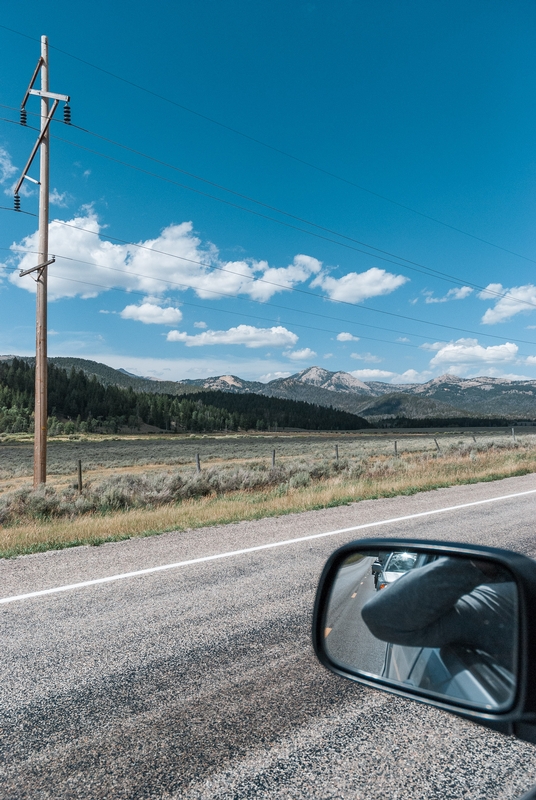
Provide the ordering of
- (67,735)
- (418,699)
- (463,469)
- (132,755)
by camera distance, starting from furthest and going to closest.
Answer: (463,469) < (67,735) < (132,755) < (418,699)

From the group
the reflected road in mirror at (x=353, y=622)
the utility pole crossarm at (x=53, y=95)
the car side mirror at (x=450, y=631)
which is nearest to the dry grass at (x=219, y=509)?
the reflected road in mirror at (x=353, y=622)

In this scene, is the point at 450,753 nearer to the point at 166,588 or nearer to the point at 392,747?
the point at 392,747

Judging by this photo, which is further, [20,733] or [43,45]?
[43,45]

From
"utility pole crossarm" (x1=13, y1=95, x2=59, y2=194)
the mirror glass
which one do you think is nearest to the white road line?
the mirror glass

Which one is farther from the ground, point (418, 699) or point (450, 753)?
point (418, 699)

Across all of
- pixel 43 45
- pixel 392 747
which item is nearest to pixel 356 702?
pixel 392 747

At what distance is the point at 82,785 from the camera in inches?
98.3

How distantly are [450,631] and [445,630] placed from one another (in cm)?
2

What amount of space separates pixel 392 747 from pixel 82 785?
1.60 metres

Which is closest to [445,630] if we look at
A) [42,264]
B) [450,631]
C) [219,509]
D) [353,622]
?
[450,631]

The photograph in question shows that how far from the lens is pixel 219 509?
38.4ft

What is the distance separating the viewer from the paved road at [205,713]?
8.26ft

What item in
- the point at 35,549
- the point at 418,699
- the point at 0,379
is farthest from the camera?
the point at 0,379

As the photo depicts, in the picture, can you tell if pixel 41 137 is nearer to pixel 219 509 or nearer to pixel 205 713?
pixel 219 509
